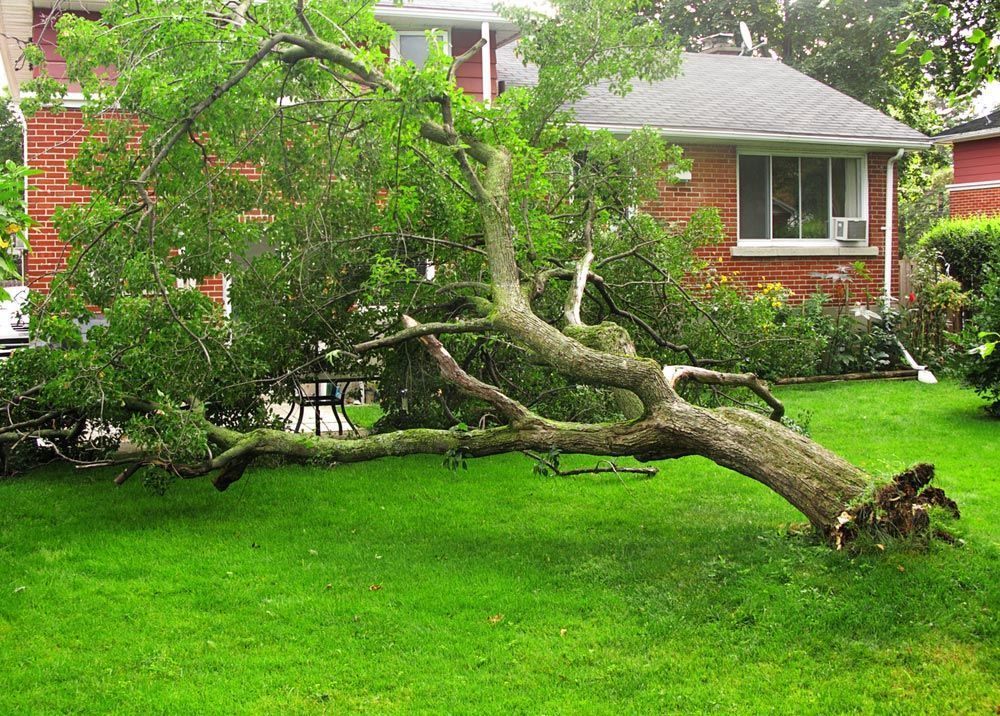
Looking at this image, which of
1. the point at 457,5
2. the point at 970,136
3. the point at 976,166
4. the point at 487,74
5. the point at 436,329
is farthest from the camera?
the point at 976,166

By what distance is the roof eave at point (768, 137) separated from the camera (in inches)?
638

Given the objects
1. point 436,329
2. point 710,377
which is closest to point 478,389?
point 436,329

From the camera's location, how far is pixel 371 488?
28.2ft

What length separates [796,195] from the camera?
18.0 m

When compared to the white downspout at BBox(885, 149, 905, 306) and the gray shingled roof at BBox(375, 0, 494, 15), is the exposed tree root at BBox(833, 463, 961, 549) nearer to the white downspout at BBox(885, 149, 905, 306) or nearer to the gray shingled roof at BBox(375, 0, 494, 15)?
the gray shingled roof at BBox(375, 0, 494, 15)

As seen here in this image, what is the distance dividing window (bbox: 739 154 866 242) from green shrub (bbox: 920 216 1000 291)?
1.42 metres

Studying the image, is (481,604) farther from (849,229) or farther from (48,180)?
(849,229)

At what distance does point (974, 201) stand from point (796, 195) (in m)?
8.58

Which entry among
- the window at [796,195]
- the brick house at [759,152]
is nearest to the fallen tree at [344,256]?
the brick house at [759,152]

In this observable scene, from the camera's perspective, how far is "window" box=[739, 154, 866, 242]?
17766 millimetres

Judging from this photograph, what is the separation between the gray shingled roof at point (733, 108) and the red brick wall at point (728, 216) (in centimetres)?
54

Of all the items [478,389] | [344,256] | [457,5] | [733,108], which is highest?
[457,5]

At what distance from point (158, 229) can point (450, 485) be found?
3.17m

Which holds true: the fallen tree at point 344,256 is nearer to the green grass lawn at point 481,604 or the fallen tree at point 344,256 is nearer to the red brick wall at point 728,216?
the green grass lawn at point 481,604
